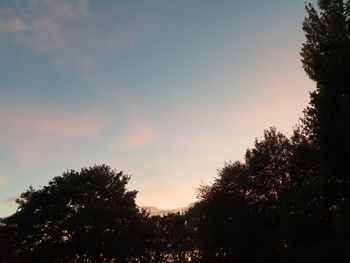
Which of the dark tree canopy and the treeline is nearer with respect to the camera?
the treeline

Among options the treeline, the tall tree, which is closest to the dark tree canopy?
the treeline

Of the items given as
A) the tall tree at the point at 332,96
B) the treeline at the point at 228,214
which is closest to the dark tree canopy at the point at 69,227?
the treeline at the point at 228,214

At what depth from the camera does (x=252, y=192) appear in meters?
50.4

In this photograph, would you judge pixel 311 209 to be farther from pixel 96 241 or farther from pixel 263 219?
pixel 96 241

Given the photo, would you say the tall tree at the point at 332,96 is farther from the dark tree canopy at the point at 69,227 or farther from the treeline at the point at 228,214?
the dark tree canopy at the point at 69,227

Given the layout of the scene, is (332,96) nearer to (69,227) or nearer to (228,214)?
(228,214)

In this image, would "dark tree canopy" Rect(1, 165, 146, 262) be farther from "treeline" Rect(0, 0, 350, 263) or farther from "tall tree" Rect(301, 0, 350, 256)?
"tall tree" Rect(301, 0, 350, 256)

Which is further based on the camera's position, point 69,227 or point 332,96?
point 69,227

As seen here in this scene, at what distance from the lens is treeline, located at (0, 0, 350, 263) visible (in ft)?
105

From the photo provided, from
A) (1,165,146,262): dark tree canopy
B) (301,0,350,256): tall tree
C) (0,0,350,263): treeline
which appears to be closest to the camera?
(301,0,350,256): tall tree

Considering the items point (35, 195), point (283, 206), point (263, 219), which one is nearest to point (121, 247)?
point (35, 195)

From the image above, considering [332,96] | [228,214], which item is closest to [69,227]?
[228,214]

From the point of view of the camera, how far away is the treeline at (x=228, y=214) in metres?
31.9

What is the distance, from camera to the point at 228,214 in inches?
1842
